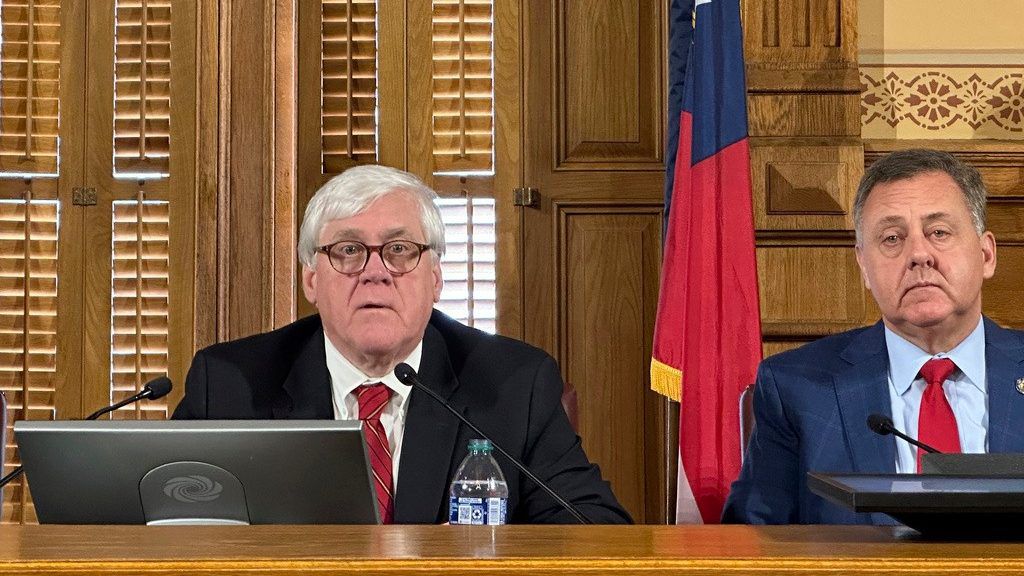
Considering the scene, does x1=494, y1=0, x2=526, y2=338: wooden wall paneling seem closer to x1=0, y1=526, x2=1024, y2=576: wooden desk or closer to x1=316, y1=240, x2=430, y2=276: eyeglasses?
x1=316, y1=240, x2=430, y2=276: eyeglasses

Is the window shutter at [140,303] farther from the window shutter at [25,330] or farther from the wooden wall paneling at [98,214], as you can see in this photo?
the window shutter at [25,330]

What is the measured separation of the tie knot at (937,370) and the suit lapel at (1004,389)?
72 mm

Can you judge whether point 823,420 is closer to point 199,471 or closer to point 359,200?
point 359,200

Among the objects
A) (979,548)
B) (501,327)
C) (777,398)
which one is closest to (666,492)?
(501,327)

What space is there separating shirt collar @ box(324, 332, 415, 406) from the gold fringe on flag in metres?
1.01

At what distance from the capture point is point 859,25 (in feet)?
12.6

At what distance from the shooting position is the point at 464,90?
399cm

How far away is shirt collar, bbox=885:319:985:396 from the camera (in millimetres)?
2232

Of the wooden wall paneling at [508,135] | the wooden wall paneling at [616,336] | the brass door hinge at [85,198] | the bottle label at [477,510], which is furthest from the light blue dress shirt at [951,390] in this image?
the brass door hinge at [85,198]

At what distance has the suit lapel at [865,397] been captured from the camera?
2143mm

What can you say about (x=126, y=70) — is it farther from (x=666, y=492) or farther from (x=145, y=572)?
(x=145, y=572)

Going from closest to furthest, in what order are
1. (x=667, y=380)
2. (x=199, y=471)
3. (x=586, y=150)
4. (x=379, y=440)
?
(x=199, y=471) → (x=379, y=440) → (x=667, y=380) → (x=586, y=150)

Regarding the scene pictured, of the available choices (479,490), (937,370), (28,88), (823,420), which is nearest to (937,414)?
(937,370)

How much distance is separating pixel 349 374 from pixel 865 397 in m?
0.98
